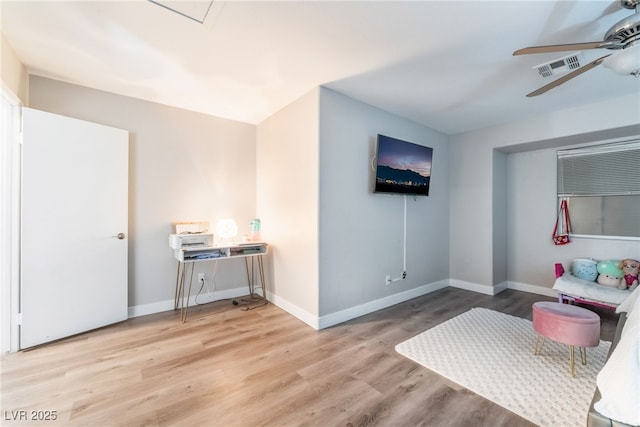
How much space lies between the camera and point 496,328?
277 cm

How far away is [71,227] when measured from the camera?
2531mm

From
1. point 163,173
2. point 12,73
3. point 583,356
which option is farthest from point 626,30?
point 12,73

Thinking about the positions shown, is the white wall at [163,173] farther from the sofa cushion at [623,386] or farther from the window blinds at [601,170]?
the window blinds at [601,170]

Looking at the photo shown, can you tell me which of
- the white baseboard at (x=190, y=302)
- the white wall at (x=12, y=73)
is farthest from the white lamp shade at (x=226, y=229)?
the white wall at (x=12, y=73)

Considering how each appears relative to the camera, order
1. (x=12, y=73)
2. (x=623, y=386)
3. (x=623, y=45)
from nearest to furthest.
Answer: (x=623, y=386) < (x=623, y=45) < (x=12, y=73)

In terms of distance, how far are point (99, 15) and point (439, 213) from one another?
175 inches

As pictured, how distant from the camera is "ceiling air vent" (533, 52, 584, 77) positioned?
203 cm

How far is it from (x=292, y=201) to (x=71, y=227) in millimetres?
2175

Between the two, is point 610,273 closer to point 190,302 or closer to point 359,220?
point 359,220

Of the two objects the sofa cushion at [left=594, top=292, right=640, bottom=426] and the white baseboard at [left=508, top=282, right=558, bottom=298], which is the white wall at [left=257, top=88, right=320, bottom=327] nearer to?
the sofa cushion at [left=594, top=292, right=640, bottom=426]

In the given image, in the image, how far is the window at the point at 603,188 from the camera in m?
3.33

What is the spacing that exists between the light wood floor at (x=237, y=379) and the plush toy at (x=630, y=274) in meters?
0.60

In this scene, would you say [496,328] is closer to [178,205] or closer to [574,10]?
[574,10]

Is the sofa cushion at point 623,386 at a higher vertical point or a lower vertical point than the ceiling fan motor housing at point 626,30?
lower
